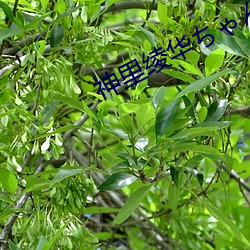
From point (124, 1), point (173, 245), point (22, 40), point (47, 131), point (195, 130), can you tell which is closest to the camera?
point (195, 130)

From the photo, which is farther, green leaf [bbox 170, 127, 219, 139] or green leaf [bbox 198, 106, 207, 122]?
green leaf [bbox 198, 106, 207, 122]

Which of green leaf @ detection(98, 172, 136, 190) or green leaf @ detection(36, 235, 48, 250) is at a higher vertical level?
green leaf @ detection(98, 172, 136, 190)

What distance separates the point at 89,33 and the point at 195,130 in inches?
8.8

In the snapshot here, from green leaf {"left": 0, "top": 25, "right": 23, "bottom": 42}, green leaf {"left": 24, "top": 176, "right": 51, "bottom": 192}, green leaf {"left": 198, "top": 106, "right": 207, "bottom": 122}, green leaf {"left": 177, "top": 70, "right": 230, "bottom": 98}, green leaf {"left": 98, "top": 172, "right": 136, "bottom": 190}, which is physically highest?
green leaf {"left": 0, "top": 25, "right": 23, "bottom": 42}

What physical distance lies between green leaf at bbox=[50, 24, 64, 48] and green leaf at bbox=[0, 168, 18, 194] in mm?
170

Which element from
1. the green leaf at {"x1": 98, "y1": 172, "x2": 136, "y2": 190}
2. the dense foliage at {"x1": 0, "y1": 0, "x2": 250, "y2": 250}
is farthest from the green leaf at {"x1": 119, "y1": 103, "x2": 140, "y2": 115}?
the green leaf at {"x1": 98, "y1": 172, "x2": 136, "y2": 190}

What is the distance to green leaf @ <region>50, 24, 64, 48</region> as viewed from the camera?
82cm

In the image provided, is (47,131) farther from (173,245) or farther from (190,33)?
(173,245)

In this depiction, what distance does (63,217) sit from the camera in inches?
31.2

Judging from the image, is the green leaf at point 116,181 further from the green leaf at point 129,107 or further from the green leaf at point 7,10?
the green leaf at point 7,10

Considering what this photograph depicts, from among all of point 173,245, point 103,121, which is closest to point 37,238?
point 103,121

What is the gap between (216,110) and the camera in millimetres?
829

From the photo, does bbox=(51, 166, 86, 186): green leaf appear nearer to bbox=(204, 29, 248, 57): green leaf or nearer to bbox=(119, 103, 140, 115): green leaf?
bbox=(119, 103, 140, 115): green leaf

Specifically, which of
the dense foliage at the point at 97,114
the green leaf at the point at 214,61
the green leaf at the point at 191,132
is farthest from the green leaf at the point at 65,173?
the green leaf at the point at 214,61
